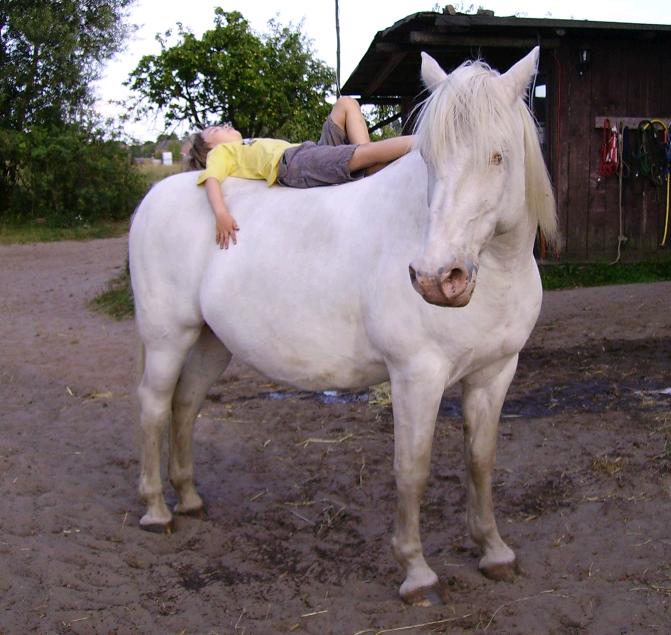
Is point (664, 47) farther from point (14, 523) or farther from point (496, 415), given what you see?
point (14, 523)

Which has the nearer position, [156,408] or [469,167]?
[469,167]

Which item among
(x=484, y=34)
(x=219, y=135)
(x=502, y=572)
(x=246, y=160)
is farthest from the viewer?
(x=484, y=34)

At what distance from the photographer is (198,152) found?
404 cm

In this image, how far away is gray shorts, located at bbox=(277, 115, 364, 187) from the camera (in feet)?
10.7

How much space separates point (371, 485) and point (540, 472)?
851mm

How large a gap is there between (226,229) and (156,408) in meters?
0.98

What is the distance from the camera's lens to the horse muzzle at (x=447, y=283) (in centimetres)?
213

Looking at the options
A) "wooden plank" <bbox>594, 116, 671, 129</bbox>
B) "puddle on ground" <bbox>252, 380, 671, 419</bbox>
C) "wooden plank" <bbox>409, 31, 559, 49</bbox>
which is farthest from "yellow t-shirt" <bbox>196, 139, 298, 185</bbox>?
"wooden plank" <bbox>594, 116, 671, 129</bbox>

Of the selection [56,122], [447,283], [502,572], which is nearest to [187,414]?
[502,572]

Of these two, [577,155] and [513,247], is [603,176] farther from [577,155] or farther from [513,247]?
[513,247]

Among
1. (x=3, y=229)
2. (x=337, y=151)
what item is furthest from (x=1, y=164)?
(x=337, y=151)

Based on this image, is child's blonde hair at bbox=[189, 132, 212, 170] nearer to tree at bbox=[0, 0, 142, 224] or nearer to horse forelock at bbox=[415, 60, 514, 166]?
horse forelock at bbox=[415, 60, 514, 166]

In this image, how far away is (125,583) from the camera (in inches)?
120

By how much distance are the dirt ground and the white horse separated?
229 millimetres
